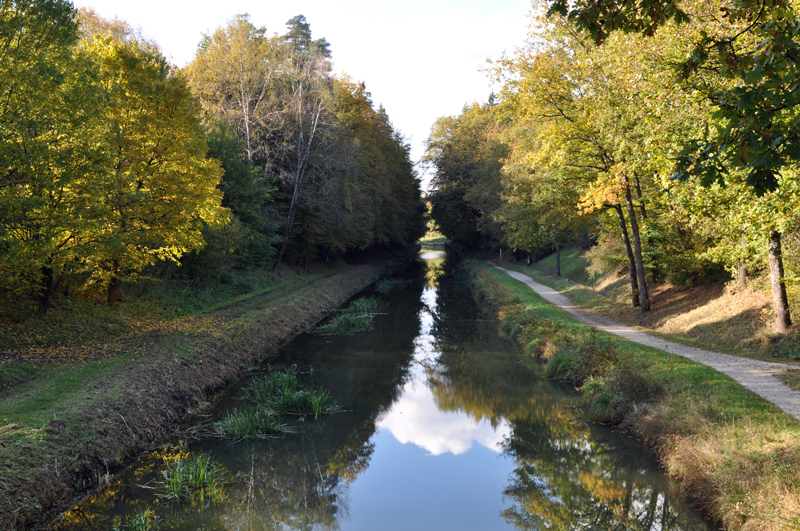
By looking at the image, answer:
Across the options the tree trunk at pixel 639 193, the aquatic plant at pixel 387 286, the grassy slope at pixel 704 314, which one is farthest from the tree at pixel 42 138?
the aquatic plant at pixel 387 286

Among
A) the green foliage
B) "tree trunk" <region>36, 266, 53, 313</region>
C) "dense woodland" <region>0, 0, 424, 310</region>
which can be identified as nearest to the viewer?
"dense woodland" <region>0, 0, 424, 310</region>

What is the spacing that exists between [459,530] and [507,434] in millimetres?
3766

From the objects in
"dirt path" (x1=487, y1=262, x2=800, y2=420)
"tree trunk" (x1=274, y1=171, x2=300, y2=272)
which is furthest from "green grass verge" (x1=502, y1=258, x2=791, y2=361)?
"tree trunk" (x1=274, y1=171, x2=300, y2=272)

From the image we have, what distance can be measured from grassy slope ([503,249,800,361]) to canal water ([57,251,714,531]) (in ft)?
16.1

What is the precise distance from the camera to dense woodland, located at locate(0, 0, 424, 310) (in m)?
10.8

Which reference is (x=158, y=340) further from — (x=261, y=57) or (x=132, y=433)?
(x=261, y=57)

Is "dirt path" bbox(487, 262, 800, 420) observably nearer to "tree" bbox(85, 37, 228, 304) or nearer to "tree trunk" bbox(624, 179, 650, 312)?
"tree trunk" bbox(624, 179, 650, 312)

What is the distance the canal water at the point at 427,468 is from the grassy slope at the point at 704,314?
492 cm

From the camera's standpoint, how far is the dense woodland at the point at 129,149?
1083 cm

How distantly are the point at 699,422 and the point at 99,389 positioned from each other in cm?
1076

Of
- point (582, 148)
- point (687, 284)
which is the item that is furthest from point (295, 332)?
point (687, 284)

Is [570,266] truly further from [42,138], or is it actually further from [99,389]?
[42,138]

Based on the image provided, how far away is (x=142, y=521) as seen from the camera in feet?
22.1

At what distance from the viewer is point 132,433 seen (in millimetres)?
9281
